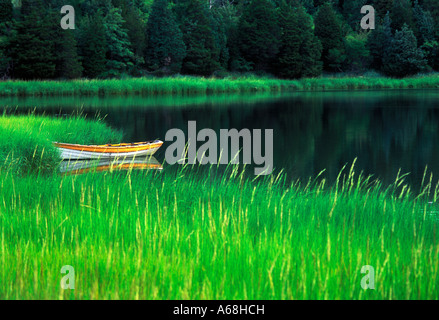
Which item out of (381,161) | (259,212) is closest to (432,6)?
(381,161)

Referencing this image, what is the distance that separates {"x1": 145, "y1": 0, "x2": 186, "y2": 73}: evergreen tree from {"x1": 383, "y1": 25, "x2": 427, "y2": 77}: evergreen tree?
23.5 meters

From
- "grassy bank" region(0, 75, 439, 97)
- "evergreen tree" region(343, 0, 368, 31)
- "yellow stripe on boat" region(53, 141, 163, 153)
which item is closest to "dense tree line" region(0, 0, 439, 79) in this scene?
"grassy bank" region(0, 75, 439, 97)

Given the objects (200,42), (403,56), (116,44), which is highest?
(200,42)

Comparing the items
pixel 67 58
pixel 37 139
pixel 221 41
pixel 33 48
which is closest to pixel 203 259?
pixel 37 139

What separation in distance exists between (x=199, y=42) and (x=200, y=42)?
0.10 m

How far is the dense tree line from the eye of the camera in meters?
47.5

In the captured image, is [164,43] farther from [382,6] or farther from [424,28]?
[382,6]

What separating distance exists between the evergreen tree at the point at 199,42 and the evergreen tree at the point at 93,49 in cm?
945

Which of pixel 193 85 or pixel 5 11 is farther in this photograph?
pixel 5 11

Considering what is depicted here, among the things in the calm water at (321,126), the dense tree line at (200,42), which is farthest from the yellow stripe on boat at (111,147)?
the dense tree line at (200,42)

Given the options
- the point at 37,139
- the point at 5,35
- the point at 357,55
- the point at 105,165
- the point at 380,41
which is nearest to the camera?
the point at 37,139

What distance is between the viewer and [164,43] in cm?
5603
